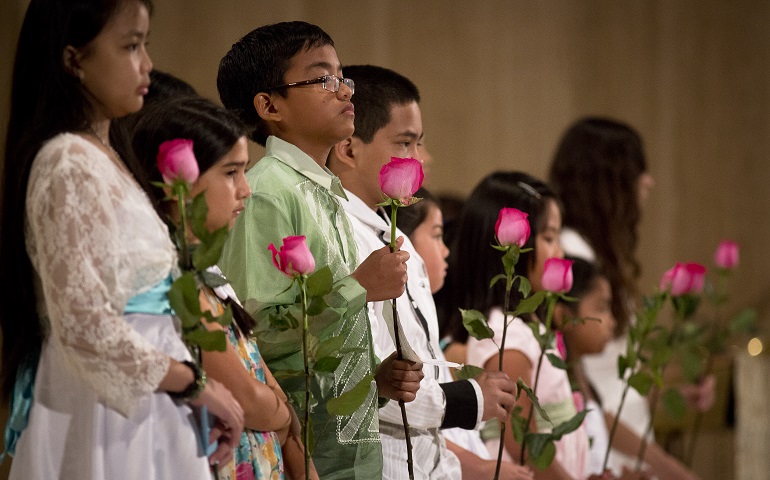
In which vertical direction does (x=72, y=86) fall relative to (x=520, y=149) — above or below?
above

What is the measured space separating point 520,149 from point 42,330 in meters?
4.32

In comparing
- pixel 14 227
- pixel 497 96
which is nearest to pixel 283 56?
pixel 14 227

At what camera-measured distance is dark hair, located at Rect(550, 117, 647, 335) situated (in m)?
4.32

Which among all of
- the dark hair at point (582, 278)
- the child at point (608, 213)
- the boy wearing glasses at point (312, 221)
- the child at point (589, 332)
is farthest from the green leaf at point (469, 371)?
the child at point (608, 213)

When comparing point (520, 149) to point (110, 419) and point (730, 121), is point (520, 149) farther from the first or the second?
point (110, 419)

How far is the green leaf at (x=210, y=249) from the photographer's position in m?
1.65

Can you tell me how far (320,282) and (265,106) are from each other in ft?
1.85

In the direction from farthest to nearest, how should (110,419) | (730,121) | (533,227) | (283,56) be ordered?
(730,121)
(533,227)
(283,56)
(110,419)

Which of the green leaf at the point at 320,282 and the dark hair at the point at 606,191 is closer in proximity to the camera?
the green leaf at the point at 320,282

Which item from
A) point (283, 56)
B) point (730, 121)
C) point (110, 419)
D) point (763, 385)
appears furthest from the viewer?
point (730, 121)

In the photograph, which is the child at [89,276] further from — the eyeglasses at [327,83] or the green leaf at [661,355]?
the green leaf at [661,355]

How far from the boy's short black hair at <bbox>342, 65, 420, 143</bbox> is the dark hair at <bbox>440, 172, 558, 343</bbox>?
0.58 m

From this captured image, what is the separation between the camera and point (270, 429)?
1958mm

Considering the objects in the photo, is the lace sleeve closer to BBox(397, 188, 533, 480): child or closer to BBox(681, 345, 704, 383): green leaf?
BBox(397, 188, 533, 480): child
